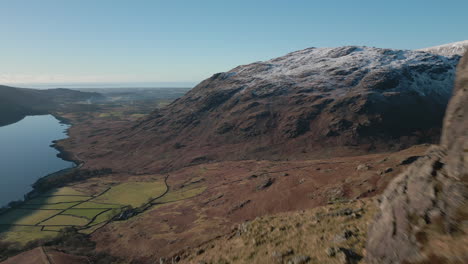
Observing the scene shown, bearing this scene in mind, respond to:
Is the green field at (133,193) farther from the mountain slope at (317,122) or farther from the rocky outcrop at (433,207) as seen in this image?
the rocky outcrop at (433,207)

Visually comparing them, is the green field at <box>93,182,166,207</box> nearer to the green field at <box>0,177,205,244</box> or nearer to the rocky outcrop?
the green field at <box>0,177,205,244</box>

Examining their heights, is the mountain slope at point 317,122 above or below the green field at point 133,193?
above

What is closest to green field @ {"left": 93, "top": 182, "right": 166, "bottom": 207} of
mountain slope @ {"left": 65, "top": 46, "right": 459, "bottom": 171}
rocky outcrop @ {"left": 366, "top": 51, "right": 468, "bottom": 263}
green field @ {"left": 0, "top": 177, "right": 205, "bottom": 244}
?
green field @ {"left": 0, "top": 177, "right": 205, "bottom": 244}

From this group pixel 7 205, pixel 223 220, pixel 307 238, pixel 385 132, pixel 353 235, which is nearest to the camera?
pixel 353 235

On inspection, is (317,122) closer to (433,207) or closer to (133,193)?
(133,193)

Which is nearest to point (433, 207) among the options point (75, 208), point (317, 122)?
point (75, 208)

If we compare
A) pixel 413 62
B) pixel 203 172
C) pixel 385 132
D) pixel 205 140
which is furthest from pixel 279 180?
pixel 413 62

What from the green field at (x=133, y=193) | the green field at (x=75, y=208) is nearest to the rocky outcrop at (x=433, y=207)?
the green field at (x=75, y=208)

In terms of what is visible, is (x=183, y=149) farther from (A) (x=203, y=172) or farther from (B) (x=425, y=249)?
(B) (x=425, y=249)
